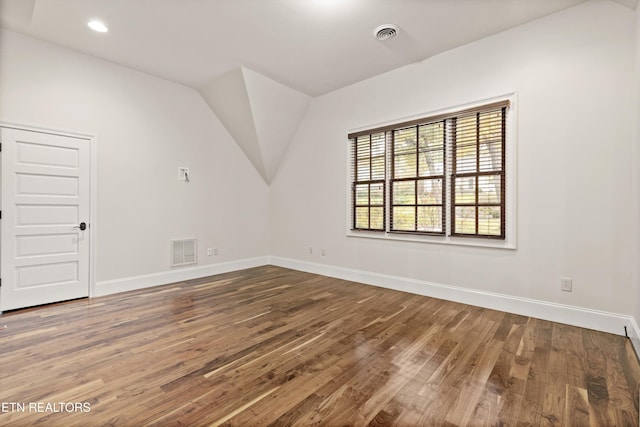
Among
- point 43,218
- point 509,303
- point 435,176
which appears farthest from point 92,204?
point 509,303

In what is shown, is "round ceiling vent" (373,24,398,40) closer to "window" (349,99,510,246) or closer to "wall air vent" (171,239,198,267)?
"window" (349,99,510,246)

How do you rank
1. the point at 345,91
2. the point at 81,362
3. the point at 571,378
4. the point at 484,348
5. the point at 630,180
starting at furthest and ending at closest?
the point at 345,91, the point at 630,180, the point at 484,348, the point at 81,362, the point at 571,378

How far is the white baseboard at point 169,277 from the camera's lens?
3988mm

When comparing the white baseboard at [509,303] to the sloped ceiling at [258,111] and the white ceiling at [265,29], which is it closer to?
the sloped ceiling at [258,111]

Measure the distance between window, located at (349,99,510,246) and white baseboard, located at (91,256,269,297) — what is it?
2.33 m

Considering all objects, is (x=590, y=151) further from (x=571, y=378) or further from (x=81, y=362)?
(x=81, y=362)

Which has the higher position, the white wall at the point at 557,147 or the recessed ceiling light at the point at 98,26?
the recessed ceiling light at the point at 98,26

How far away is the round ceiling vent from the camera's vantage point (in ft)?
10.5

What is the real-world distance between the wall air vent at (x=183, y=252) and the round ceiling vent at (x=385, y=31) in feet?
13.4

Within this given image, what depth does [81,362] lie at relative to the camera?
7.29 feet

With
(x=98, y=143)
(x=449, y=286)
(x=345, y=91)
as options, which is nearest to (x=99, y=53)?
(x=98, y=143)

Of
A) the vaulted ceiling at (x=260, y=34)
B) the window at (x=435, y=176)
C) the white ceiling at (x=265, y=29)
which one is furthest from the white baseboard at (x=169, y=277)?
the white ceiling at (x=265, y=29)

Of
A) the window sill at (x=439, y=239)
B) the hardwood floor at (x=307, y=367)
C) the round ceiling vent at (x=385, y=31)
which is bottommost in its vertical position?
the hardwood floor at (x=307, y=367)

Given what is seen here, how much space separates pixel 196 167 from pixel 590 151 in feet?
17.0
